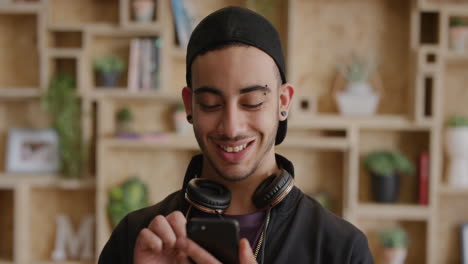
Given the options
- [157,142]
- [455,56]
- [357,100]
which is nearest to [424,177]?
[357,100]

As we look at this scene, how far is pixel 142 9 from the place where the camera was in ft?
10.1

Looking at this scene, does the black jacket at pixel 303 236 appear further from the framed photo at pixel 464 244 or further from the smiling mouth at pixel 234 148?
the framed photo at pixel 464 244

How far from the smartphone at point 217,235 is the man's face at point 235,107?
0.16m

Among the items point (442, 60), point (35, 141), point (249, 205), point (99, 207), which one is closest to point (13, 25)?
point (35, 141)

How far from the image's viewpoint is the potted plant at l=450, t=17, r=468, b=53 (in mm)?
3002

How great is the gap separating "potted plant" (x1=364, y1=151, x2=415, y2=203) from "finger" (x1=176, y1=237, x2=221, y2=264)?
7.23 feet

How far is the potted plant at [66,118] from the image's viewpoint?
310 centimetres

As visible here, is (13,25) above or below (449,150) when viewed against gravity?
above

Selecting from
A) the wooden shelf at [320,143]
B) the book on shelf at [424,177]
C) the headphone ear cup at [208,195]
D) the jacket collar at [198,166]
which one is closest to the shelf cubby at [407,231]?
the book on shelf at [424,177]

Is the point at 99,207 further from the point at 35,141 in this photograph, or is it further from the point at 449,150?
the point at 449,150

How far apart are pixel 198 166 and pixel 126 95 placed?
1933 millimetres

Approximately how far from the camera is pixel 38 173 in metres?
3.27

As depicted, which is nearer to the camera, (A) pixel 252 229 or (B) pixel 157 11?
(A) pixel 252 229

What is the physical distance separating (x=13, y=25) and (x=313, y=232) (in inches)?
108
